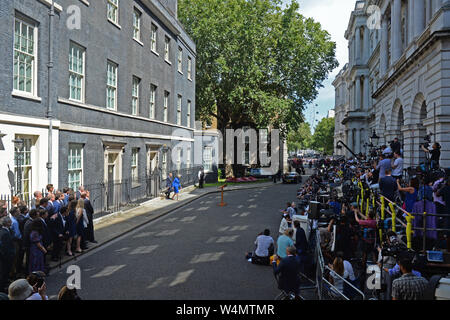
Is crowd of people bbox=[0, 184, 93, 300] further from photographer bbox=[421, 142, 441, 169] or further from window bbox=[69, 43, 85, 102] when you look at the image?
photographer bbox=[421, 142, 441, 169]

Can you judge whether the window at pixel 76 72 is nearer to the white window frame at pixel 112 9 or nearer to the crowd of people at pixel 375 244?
the white window frame at pixel 112 9

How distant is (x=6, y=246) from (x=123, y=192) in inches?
501

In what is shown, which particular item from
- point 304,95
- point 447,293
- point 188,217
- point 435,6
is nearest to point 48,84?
point 188,217

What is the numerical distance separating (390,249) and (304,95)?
1555 inches

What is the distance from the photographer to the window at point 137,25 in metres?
22.9

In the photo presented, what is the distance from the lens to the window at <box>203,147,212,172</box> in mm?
41719

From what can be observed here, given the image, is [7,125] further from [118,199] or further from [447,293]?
[447,293]

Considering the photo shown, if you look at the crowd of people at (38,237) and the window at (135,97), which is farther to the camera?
the window at (135,97)

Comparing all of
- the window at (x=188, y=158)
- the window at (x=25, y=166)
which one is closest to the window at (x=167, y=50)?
the window at (x=188, y=158)

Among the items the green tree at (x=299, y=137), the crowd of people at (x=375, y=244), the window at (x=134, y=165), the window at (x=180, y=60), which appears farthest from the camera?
the green tree at (x=299, y=137)

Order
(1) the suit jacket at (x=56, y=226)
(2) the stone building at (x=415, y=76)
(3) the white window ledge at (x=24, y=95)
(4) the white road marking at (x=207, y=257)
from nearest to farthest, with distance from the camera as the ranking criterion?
(1) the suit jacket at (x=56, y=226), (4) the white road marking at (x=207, y=257), (3) the white window ledge at (x=24, y=95), (2) the stone building at (x=415, y=76)

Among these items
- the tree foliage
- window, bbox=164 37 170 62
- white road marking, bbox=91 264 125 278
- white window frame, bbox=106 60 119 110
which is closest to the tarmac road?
white road marking, bbox=91 264 125 278

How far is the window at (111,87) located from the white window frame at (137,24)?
3.51m

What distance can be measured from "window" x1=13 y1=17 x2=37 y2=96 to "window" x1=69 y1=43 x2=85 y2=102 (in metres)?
2.67
